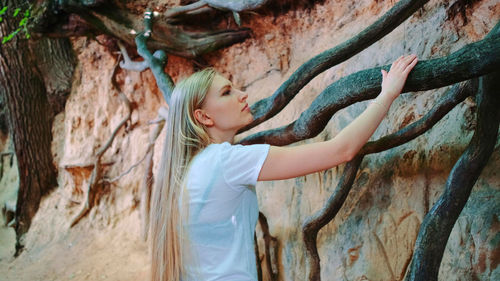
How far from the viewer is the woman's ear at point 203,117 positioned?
169 cm

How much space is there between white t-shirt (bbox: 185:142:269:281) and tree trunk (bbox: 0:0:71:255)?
16.6 ft

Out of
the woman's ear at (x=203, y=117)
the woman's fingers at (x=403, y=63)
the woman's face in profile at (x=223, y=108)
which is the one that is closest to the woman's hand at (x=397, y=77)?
the woman's fingers at (x=403, y=63)

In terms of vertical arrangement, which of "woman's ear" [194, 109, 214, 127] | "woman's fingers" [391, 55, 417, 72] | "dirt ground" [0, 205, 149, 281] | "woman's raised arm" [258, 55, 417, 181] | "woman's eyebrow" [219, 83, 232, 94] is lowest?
"dirt ground" [0, 205, 149, 281]

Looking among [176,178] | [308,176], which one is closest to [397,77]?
[176,178]

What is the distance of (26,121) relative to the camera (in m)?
5.93

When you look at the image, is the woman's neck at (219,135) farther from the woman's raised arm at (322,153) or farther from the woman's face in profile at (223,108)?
the woman's raised arm at (322,153)

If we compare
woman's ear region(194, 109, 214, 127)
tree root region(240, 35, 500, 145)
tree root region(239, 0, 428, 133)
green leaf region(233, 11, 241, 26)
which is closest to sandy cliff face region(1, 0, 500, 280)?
green leaf region(233, 11, 241, 26)

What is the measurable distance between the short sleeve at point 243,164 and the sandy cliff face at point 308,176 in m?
1.18

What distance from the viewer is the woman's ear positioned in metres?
1.69

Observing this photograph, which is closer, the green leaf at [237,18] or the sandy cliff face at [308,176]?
the sandy cliff face at [308,176]

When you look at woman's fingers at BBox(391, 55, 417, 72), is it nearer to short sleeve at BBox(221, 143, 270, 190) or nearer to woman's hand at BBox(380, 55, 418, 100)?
woman's hand at BBox(380, 55, 418, 100)

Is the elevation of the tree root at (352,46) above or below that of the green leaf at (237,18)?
below

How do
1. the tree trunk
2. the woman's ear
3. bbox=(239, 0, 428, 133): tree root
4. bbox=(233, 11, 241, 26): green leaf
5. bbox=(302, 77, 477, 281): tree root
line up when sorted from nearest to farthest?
the woman's ear
bbox=(302, 77, 477, 281): tree root
bbox=(239, 0, 428, 133): tree root
bbox=(233, 11, 241, 26): green leaf
the tree trunk

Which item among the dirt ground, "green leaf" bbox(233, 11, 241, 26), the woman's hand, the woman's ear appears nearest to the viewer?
the woman's hand
